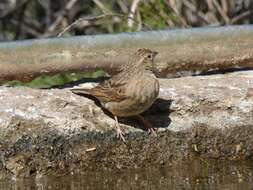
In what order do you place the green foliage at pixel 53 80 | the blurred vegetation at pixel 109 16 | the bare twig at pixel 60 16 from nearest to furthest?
the green foliage at pixel 53 80 < the blurred vegetation at pixel 109 16 < the bare twig at pixel 60 16

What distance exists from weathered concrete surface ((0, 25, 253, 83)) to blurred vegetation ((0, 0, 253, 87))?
1124 mm

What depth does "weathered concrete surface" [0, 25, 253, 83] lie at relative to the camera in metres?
6.27

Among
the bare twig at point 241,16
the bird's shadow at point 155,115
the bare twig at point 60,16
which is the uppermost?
the bird's shadow at point 155,115

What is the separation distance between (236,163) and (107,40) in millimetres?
1243

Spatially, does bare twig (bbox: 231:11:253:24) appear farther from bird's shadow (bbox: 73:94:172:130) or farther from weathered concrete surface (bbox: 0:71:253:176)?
bird's shadow (bbox: 73:94:172:130)

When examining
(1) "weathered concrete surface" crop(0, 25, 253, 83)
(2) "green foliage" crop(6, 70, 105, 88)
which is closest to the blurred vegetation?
(2) "green foliage" crop(6, 70, 105, 88)

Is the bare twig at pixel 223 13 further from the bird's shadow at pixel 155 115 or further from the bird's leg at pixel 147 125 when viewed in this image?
the bird's leg at pixel 147 125

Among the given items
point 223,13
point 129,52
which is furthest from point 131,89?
point 223,13

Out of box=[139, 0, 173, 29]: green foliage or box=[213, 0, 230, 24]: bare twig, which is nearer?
box=[139, 0, 173, 29]: green foliage

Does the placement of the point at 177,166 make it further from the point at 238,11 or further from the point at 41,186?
the point at 238,11

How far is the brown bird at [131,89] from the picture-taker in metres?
6.29

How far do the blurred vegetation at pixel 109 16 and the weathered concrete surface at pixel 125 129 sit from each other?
1.45m

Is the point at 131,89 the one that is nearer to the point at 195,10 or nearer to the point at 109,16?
the point at 109,16

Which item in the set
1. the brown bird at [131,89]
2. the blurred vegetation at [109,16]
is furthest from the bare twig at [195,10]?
the brown bird at [131,89]
